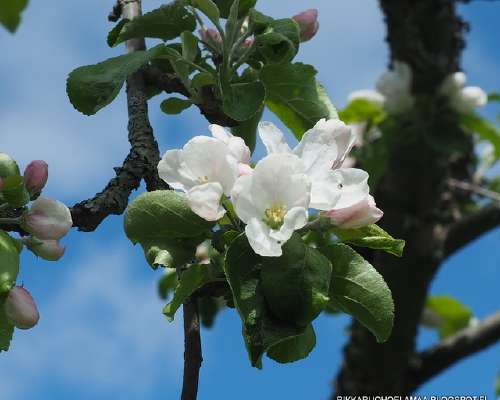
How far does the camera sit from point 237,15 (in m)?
1.62

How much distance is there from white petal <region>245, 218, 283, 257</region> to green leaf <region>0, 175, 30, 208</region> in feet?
1.27

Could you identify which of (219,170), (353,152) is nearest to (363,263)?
(219,170)

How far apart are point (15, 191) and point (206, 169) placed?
31 cm

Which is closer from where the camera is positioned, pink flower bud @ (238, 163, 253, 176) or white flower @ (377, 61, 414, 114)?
pink flower bud @ (238, 163, 253, 176)

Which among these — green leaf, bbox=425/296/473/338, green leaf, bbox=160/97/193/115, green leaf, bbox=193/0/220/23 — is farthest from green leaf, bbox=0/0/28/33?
green leaf, bbox=425/296/473/338

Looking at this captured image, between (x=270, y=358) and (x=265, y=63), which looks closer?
(x=270, y=358)

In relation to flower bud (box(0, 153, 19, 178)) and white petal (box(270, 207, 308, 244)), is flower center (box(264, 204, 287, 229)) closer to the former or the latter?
white petal (box(270, 207, 308, 244))

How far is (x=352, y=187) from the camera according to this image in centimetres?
120

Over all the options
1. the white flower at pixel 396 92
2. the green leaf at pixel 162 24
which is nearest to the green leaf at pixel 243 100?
the green leaf at pixel 162 24

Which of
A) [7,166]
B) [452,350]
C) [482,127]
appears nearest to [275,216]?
[7,166]

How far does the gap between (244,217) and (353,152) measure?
2.59 metres

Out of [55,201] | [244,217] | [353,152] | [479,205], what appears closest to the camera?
[244,217]

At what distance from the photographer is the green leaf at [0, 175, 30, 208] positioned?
131 centimetres

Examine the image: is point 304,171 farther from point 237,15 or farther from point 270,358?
point 237,15
